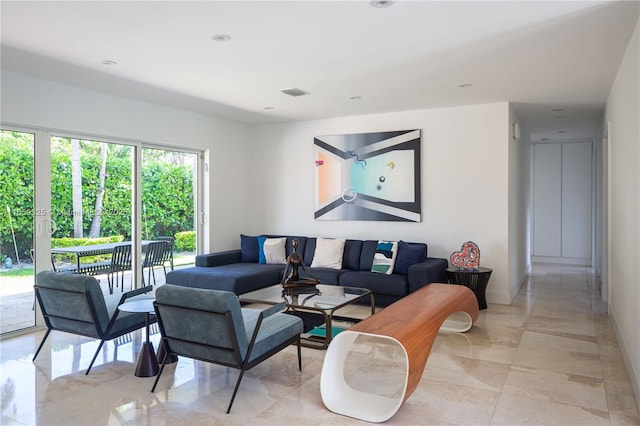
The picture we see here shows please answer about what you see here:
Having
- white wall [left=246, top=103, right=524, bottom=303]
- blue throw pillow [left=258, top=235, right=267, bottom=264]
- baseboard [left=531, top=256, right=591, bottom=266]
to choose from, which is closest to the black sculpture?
blue throw pillow [left=258, top=235, right=267, bottom=264]

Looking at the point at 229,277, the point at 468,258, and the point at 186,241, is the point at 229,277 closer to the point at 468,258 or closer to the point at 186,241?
the point at 186,241

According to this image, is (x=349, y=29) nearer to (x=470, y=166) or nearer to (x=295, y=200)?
(x=470, y=166)

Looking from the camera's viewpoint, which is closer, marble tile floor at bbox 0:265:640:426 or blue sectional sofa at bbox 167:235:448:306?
marble tile floor at bbox 0:265:640:426

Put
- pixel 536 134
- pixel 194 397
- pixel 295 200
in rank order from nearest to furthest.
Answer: pixel 194 397 < pixel 295 200 < pixel 536 134

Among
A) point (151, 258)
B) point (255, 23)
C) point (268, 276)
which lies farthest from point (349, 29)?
point (151, 258)

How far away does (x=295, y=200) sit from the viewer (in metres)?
7.16

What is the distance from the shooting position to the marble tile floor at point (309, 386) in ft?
9.19

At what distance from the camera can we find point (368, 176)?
649 centimetres

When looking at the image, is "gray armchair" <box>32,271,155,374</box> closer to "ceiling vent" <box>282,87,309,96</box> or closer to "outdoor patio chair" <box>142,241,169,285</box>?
"outdoor patio chair" <box>142,241,169,285</box>

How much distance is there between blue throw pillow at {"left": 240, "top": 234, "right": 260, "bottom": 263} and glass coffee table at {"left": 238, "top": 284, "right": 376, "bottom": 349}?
1743mm

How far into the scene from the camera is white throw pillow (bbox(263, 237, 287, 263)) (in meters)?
6.47

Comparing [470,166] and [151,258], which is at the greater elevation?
[470,166]

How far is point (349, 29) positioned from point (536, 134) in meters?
6.71

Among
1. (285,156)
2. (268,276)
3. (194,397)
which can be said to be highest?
(285,156)
